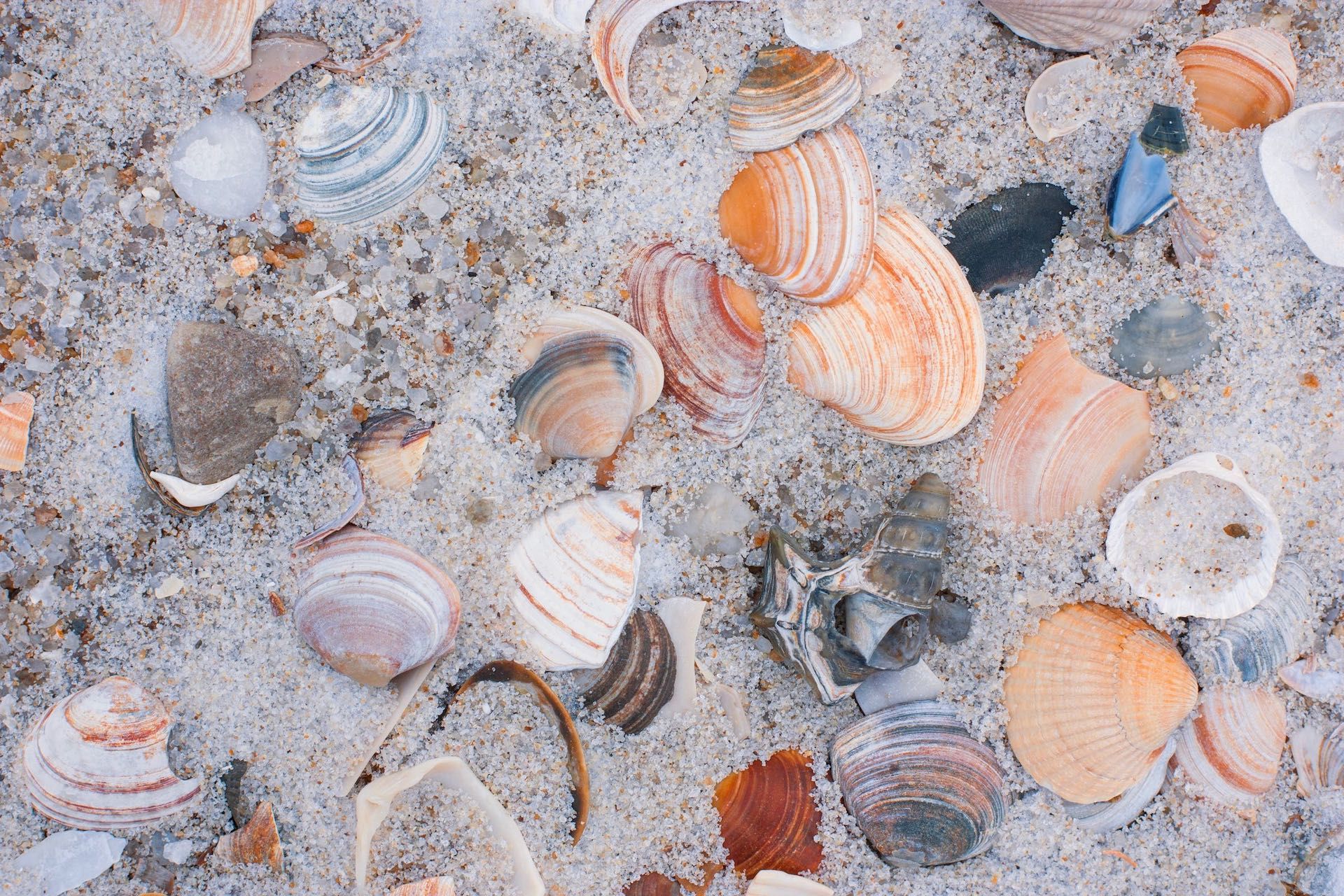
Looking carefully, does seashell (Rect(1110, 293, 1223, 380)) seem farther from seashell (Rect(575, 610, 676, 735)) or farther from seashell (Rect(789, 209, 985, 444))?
seashell (Rect(575, 610, 676, 735))

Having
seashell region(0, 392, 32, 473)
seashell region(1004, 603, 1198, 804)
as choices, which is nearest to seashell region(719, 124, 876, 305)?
seashell region(1004, 603, 1198, 804)

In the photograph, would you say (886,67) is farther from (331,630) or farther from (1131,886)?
(1131,886)

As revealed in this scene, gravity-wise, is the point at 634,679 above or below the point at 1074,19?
below

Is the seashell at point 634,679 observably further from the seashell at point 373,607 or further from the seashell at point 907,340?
the seashell at point 907,340

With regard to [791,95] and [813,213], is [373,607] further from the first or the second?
[791,95]

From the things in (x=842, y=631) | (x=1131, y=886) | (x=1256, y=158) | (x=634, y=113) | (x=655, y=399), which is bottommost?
(x=1131, y=886)

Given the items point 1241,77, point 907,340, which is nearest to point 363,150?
point 907,340

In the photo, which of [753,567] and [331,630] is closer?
[331,630]

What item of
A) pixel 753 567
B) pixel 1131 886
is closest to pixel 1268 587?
pixel 1131 886
